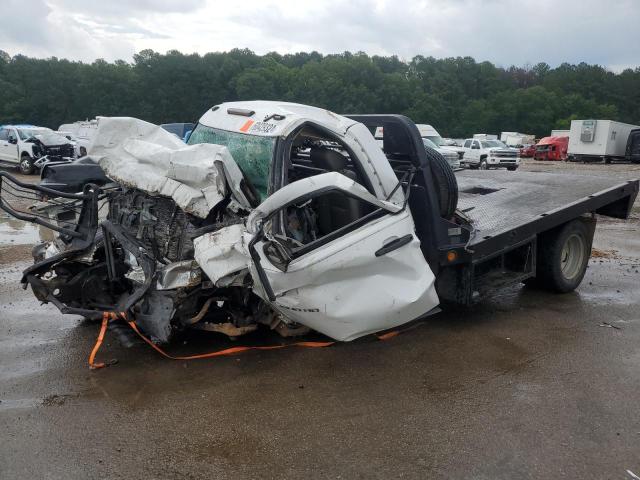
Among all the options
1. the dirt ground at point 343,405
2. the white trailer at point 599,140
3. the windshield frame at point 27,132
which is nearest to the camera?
the dirt ground at point 343,405

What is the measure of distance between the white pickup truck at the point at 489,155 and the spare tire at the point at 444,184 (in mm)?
25622

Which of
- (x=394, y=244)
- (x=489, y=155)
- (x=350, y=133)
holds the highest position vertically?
(x=350, y=133)

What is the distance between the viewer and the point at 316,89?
70625mm

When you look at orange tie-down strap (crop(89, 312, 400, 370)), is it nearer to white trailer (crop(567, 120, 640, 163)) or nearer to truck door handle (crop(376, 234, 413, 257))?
truck door handle (crop(376, 234, 413, 257))

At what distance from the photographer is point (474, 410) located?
12.3 feet

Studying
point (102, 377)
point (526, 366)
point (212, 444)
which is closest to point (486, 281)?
point (526, 366)

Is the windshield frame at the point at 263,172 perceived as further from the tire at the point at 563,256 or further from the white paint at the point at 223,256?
the tire at the point at 563,256

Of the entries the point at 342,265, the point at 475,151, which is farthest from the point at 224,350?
the point at 475,151

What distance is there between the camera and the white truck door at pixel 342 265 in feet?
12.1

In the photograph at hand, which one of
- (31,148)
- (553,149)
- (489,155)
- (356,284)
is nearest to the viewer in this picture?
(356,284)

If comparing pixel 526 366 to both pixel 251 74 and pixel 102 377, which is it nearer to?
pixel 102 377

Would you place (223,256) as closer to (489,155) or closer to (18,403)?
(18,403)

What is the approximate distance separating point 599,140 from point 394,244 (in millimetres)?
37252

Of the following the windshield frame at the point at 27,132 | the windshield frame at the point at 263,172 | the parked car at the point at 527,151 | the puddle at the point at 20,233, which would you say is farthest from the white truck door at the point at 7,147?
the parked car at the point at 527,151
